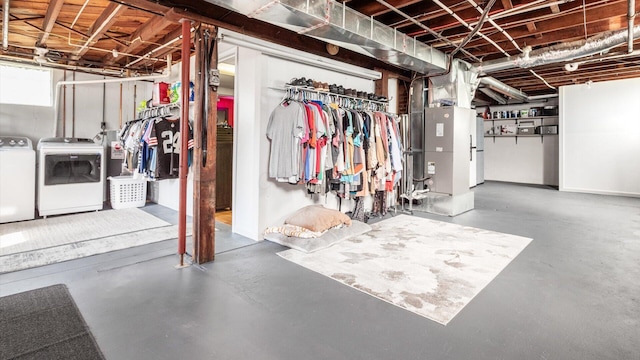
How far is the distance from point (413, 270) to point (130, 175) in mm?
5452

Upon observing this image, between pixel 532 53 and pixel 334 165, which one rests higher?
pixel 532 53

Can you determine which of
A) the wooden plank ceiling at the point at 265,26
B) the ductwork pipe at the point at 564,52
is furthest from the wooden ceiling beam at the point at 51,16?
the ductwork pipe at the point at 564,52

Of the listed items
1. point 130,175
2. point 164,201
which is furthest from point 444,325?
point 130,175

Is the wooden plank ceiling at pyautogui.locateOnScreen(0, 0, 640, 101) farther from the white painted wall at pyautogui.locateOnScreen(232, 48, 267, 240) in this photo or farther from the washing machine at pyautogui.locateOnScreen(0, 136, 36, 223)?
the washing machine at pyautogui.locateOnScreen(0, 136, 36, 223)

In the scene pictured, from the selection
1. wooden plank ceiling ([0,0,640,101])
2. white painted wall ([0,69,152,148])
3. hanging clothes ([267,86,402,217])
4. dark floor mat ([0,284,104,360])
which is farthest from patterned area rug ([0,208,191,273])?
wooden plank ceiling ([0,0,640,101])

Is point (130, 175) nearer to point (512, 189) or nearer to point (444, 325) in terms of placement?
point (444, 325)

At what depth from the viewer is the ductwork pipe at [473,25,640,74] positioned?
412cm

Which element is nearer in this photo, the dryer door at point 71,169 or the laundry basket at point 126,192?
the dryer door at point 71,169

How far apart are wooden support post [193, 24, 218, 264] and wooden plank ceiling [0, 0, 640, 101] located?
1.09ft

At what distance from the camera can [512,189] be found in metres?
8.96

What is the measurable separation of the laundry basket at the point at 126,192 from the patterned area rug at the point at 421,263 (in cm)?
375

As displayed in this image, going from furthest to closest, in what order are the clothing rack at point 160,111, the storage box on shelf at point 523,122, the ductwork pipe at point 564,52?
the storage box on shelf at point 523,122 < the clothing rack at point 160,111 < the ductwork pipe at point 564,52

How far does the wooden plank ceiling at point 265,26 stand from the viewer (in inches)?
144

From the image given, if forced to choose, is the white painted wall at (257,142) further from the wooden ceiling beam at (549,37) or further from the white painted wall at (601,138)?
the white painted wall at (601,138)
